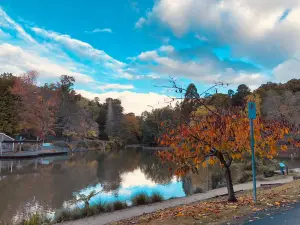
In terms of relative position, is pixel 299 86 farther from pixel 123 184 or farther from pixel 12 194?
pixel 12 194

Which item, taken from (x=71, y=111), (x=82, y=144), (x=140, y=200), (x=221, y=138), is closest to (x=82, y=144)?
(x=82, y=144)

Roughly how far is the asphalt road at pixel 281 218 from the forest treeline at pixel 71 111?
74.8 ft

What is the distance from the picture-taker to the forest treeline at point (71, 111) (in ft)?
143

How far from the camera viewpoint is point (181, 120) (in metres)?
7.43

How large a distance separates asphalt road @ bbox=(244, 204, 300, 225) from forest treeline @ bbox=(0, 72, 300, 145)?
22791 millimetres

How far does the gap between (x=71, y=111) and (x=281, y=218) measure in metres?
52.9

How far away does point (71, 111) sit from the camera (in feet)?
180

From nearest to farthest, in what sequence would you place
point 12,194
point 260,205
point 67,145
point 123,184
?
point 260,205, point 12,194, point 123,184, point 67,145

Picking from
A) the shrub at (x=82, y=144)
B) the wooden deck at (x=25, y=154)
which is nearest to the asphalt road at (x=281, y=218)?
the wooden deck at (x=25, y=154)

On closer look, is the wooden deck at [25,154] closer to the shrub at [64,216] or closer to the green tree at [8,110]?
the green tree at [8,110]

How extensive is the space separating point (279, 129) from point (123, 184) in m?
12.8

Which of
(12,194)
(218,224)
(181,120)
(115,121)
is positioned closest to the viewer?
(218,224)

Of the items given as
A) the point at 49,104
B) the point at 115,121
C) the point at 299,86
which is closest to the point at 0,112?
the point at 49,104

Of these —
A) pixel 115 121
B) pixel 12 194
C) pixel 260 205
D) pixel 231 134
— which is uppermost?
pixel 115 121
